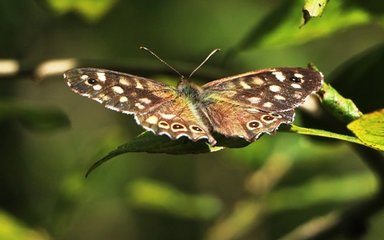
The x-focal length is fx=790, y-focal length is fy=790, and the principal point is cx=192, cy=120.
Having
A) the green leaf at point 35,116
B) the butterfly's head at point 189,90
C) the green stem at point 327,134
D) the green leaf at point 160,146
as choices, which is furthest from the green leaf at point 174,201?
the green stem at point 327,134

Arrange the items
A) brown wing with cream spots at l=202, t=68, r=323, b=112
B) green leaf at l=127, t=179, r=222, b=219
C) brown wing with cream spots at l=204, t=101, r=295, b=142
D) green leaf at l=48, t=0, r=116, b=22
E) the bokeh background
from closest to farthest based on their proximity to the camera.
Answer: brown wing with cream spots at l=204, t=101, r=295, b=142 → brown wing with cream spots at l=202, t=68, r=323, b=112 → the bokeh background → green leaf at l=48, t=0, r=116, b=22 → green leaf at l=127, t=179, r=222, b=219

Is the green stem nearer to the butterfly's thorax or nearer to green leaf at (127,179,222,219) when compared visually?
the butterfly's thorax

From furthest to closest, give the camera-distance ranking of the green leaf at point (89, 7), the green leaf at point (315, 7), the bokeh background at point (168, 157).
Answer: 1. the green leaf at point (89, 7)
2. the bokeh background at point (168, 157)
3. the green leaf at point (315, 7)

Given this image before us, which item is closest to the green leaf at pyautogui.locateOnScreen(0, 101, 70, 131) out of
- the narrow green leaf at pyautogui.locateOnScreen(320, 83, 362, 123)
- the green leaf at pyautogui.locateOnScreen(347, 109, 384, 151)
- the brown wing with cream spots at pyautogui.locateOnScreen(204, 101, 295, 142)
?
the brown wing with cream spots at pyautogui.locateOnScreen(204, 101, 295, 142)

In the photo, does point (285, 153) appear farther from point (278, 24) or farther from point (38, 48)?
point (38, 48)

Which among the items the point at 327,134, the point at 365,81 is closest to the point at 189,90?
the point at 365,81

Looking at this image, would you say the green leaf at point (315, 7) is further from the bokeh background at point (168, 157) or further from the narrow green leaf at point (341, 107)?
the bokeh background at point (168, 157)
